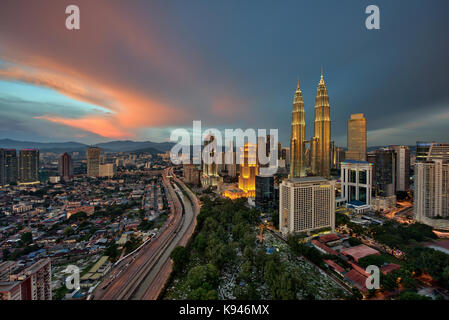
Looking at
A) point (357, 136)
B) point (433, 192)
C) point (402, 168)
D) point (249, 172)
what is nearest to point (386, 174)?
point (402, 168)

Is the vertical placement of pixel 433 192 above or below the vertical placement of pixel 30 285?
above

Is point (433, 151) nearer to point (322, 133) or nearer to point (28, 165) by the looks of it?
point (322, 133)

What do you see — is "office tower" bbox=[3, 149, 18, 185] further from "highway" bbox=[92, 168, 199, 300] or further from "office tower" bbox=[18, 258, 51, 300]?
"office tower" bbox=[18, 258, 51, 300]

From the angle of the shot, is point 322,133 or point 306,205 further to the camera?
point 322,133

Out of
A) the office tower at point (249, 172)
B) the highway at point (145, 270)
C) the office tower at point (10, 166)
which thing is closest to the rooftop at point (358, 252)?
the highway at point (145, 270)

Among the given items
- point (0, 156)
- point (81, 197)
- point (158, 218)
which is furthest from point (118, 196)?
point (0, 156)

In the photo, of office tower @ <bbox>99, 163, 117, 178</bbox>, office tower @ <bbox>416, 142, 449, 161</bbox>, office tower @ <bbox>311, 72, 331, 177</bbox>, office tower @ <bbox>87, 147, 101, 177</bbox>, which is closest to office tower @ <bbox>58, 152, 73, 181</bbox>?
office tower @ <bbox>87, 147, 101, 177</bbox>
